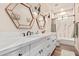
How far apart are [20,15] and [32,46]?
0.39 metres

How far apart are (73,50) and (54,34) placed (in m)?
0.31

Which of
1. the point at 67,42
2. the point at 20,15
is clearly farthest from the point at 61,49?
the point at 20,15

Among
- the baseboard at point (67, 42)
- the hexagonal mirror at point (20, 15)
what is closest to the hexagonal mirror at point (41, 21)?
the hexagonal mirror at point (20, 15)

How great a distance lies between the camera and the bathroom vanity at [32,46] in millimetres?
1113

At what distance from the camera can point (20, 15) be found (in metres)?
1.28

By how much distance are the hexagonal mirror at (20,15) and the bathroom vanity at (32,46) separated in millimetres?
158

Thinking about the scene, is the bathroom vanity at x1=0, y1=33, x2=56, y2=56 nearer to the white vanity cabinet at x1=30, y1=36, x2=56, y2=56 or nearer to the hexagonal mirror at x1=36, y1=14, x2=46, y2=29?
the white vanity cabinet at x1=30, y1=36, x2=56, y2=56

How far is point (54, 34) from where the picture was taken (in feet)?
4.46

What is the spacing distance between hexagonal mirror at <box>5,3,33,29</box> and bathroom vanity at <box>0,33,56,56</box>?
16cm

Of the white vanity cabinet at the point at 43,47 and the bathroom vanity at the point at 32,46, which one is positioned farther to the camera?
the white vanity cabinet at the point at 43,47

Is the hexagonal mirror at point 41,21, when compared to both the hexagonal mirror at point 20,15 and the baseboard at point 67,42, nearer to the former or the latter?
the hexagonal mirror at point 20,15

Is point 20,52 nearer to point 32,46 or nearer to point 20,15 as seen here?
point 32,46

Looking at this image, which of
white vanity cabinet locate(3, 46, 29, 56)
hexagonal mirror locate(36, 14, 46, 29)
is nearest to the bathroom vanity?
white vanity cabinet locate(3, 46, 29, 56)

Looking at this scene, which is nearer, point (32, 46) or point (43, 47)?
point (32, 46)
